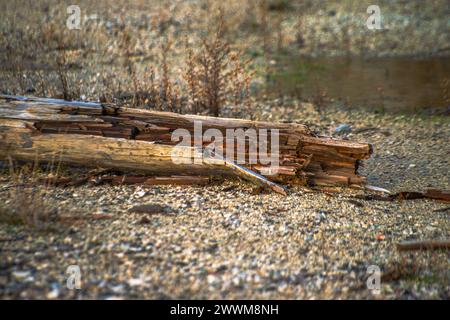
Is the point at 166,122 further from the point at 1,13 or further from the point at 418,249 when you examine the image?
the point at 1,13

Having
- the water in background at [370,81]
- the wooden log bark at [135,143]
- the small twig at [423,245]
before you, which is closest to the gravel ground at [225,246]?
the small twig at [423,245]

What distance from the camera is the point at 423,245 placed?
172 inches

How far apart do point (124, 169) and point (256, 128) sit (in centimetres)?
142

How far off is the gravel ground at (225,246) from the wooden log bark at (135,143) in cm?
21

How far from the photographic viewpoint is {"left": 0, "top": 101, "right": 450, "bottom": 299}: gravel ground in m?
3.74

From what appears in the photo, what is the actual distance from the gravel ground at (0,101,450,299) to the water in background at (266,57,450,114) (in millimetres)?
4257

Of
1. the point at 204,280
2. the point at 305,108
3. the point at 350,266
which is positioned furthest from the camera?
the point at 305,108

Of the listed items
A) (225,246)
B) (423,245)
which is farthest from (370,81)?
(225,246)

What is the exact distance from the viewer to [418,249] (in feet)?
14.4

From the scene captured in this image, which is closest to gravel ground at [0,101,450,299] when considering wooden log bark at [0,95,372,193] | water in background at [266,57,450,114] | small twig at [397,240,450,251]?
small twig at [397,240,450,251]

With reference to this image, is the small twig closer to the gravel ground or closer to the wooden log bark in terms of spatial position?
the gravel ground

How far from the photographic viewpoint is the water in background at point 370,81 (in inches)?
381

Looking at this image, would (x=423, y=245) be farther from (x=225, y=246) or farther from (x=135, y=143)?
(x=135, y=143)
